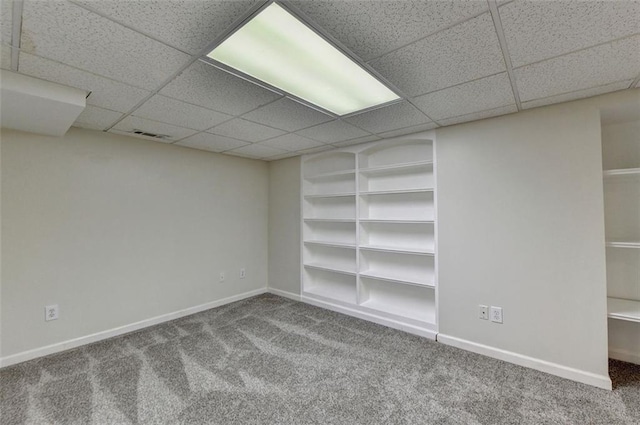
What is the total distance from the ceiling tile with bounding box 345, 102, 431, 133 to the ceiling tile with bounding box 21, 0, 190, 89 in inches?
59.6

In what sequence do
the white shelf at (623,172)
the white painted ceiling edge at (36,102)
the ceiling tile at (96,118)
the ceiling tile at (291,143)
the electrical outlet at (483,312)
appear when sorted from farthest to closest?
the ceiling tile at (291,143) → the electrical outlet at (483,312) → the ceiling tile at (96,118) → the white shelf at (623,172) → the white painted ceiling edge at (36,102)

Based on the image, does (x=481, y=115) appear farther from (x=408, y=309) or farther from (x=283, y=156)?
(x=283, y=156)

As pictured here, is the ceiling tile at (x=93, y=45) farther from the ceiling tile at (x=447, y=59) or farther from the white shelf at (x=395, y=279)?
the white shelf at (x=395, y=279)

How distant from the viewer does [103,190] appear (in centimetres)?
289

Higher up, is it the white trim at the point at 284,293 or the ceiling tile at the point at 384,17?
the ceiling tile at the point at 384,17

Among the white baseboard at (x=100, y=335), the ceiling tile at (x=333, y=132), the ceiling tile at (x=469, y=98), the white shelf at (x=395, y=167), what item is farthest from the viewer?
the white shelf at (x=395, y=167)

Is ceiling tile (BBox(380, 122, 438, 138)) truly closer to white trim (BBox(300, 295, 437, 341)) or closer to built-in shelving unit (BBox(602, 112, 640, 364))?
built-in shelving unit (BBox(602, 112, 640, 364))

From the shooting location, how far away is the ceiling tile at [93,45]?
1.20 m

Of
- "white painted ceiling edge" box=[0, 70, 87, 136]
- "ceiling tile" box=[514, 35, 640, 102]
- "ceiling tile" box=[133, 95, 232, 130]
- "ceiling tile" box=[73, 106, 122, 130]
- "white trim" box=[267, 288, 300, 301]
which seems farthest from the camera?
"white trim" box=[267, 288, 300, 301]


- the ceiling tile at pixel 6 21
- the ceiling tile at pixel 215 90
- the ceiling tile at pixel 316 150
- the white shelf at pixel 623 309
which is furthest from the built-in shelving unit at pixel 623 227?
the ceiling tile at pixel 6 21

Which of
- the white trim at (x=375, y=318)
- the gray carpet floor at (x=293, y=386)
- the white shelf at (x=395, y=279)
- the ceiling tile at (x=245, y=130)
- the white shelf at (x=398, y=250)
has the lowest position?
the gray carpet floor at (x=293, y=386)

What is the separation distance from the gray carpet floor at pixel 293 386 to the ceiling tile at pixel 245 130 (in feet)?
7.14

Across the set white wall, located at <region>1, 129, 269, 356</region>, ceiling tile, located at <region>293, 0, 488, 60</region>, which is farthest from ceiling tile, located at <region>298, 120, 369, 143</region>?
white wall, located at <region>1, 129, 269, 356</region>

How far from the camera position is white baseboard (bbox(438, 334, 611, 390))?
6.72ft
